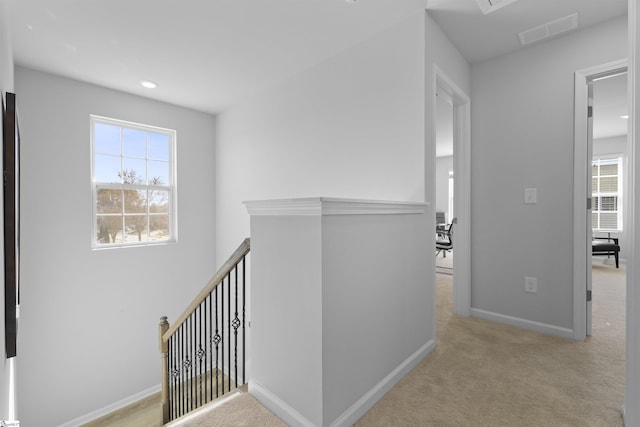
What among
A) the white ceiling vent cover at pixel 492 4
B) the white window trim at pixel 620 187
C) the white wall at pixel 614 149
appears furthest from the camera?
the white window trim at pixel 620 187

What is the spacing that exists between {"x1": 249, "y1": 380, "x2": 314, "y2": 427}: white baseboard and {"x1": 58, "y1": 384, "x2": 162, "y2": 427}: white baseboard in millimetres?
2881

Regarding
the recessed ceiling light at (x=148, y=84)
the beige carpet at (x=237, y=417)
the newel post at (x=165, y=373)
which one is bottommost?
the newel post at (x=165, y=373)

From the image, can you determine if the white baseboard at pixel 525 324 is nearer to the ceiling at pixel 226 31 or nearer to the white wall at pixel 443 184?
the ceiling at pixel 226 31

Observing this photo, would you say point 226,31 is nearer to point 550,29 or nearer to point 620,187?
point 550,29

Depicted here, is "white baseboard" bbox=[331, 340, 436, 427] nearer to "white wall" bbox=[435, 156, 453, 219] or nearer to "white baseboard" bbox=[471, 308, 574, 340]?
"white baseboard" bbox=[471, 308, 574, 340]

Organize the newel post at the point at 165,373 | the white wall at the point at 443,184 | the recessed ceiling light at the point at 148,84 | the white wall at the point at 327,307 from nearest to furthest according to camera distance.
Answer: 1. the white wall at the point at 327,307
2. the newel post at the point at 165,373
3. the recessed ceiling light at the point at 148,84
4. the white wall at the point at 443,184

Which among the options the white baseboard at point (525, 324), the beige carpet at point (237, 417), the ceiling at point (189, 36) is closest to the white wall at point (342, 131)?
the ceiling at point (189, 36)

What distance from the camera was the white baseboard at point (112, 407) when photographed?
3135 millimetres

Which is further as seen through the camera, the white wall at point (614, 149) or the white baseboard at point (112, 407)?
the white wall at point (614, 149)

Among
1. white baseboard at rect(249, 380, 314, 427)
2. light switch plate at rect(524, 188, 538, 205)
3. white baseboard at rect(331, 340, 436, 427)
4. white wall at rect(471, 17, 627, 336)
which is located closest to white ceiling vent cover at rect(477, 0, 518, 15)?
white wall at rect(471, 17, 627, 336)

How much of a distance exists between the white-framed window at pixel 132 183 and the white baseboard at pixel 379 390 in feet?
11.2

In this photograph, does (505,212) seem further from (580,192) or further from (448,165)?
(448,165)

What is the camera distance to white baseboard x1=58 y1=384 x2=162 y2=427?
3135 millimetres

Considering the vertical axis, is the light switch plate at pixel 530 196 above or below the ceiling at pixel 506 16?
below
